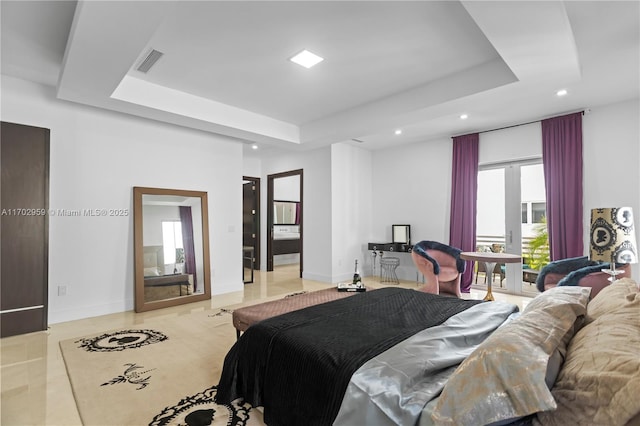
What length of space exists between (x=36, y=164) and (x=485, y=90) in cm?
504

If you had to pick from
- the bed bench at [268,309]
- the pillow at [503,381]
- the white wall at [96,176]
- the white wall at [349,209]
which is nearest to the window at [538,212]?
the white wall at [349,209]

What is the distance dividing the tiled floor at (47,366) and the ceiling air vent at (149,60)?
292 cm

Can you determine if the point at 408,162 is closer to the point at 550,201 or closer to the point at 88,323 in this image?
the point at 550,201

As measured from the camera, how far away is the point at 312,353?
5.55 ft

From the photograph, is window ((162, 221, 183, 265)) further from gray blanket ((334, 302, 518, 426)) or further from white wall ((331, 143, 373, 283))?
gray blanket ((334, 302, 518, 426))

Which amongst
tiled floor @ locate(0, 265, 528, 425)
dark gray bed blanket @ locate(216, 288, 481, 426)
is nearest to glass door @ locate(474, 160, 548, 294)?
tiled floor @ locate(0, 265, 528, 425)

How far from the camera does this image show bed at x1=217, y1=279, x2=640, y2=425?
995 mm

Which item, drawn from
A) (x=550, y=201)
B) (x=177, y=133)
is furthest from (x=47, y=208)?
(x=550, y=201)

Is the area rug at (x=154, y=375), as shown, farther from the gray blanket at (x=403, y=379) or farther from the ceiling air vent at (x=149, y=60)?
the ceiling air vent at (x=149, y=60)

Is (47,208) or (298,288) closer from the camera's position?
(47,208)

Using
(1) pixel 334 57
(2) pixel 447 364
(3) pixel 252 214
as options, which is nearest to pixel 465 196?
(1) pixel 334 57

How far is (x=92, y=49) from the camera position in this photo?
276cm

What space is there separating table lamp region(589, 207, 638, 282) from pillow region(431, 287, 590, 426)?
2014 millimetres

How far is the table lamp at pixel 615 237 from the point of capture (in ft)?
8.63
